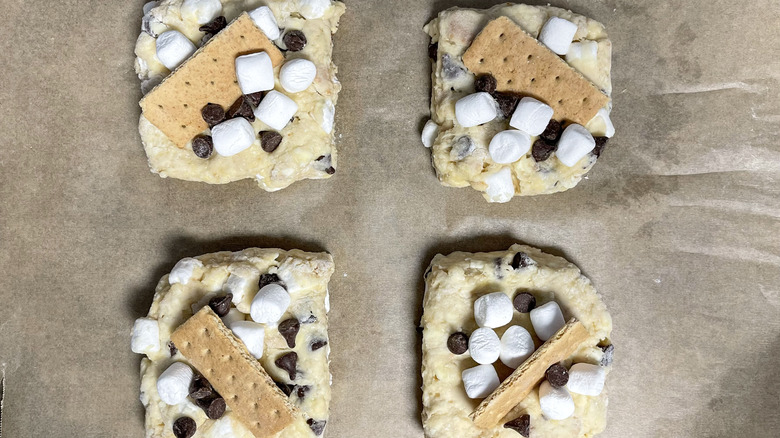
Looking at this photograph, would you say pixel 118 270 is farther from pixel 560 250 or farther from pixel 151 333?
pixel 560 250

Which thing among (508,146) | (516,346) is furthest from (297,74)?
(516,346)

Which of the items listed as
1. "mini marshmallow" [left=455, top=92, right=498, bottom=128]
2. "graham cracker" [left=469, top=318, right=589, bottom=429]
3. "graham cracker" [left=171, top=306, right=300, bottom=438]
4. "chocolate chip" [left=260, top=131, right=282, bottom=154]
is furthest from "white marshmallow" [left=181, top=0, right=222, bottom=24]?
"graham cracker" [left=469, top=318, right=589, bottom=429]

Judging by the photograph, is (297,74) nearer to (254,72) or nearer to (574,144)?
(254,72)

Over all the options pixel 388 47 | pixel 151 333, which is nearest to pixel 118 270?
pixel 151 333

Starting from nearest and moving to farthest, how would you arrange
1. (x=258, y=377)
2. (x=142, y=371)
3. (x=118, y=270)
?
(x=258, y=377)
(x=142, y=371)
(x=118, y=270)

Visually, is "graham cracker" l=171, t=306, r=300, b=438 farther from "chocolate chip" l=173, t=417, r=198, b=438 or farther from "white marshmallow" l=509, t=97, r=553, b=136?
"white marshmallow" l=509, t=97, r=553, b=136
